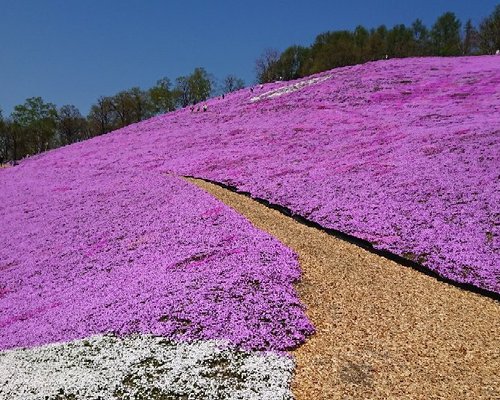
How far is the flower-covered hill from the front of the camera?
59.7 feet

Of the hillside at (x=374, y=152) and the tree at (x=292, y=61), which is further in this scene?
the tree at (x=292, y=61)

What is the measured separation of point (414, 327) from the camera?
12.2 metres

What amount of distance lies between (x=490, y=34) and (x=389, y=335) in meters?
105

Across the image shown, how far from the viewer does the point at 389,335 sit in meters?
11.8

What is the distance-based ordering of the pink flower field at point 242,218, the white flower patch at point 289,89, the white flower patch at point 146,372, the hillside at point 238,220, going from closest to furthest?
the white flower patch at point 146,372 → the hillside at point 238,220 → the pink flower field at point 242,218 → the white flower patch at point 289,89

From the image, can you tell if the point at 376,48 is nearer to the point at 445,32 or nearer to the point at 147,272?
the point at 445,32

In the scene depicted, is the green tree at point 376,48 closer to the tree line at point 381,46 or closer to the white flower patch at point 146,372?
the tree line at point 381,46

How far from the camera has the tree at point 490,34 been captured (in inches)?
3723

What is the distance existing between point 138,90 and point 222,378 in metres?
124

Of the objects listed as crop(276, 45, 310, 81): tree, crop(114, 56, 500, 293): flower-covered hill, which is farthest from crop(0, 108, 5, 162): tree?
crop(276, 45, 310, 81): tree

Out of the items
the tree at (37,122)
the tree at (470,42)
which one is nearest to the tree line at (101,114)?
the tree at (37,122)

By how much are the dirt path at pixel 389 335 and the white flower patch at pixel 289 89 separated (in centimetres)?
4755

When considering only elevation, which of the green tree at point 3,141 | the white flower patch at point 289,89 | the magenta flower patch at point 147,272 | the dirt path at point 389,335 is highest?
the green tree at point 3,141

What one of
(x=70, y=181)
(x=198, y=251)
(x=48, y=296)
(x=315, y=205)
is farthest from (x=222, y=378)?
(x=70, y=181)
